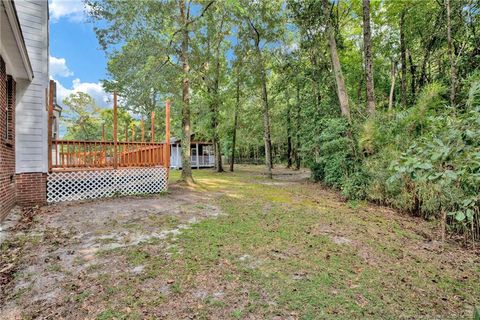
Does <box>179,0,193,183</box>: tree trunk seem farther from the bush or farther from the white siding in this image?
the bush

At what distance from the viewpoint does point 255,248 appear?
4.34m

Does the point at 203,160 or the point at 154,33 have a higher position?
the point at 154,33

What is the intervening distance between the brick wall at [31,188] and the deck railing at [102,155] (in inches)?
33.8

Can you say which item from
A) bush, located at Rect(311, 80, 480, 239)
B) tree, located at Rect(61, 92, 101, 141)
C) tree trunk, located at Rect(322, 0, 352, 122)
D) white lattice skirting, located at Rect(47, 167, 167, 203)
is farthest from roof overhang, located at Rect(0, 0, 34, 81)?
tree, located at Rect(61, 92, 101, 141)

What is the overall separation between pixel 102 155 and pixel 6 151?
3419 mm

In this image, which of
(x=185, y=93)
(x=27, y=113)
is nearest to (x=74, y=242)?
(x=27, y=113)

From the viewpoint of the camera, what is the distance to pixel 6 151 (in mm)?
5543

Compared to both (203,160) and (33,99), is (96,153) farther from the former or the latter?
(203,160)

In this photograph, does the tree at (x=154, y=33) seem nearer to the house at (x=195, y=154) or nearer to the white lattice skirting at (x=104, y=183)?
the white lattice skirting at (x=104, y=183)

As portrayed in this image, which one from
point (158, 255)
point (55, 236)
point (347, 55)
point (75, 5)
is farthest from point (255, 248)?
point (347, 55)

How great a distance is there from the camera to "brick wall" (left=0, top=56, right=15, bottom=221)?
17.0ft

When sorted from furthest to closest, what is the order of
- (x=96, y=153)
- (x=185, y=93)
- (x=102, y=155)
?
(x=185, y=93) < (x=96, y=153) < (x=102, y=155)

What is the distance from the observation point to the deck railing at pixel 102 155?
7.99m

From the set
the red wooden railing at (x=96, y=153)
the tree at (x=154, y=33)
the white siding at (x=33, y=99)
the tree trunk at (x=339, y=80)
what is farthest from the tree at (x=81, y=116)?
the tree trunk at (x=339, y=80)
